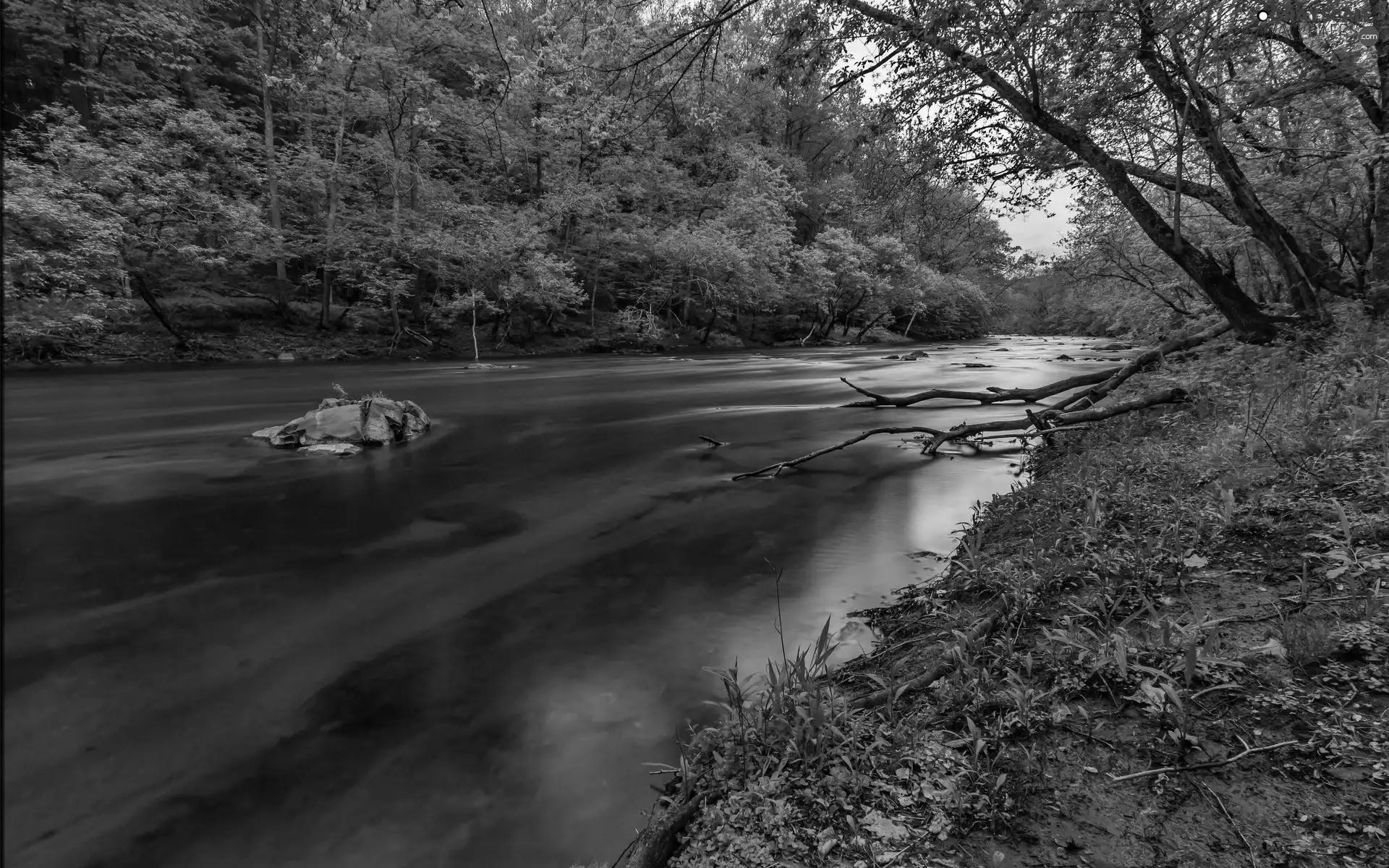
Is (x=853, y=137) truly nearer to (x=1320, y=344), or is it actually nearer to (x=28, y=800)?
(x=1320, y=344)

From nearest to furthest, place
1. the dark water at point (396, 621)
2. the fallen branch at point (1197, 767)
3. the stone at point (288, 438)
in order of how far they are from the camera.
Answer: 1. the fallen branch at point (1197, 767)
2. the dark water at point (396, 621)
3. the stone at point (288, 438)

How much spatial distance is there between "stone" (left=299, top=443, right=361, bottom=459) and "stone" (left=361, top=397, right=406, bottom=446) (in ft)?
1.01

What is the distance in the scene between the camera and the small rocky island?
9.66 m

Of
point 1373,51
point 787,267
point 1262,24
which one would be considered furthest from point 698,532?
point 787,267

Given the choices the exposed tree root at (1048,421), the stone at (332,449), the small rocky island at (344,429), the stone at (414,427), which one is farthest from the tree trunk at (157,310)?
the exposed tree root at (1048,421)

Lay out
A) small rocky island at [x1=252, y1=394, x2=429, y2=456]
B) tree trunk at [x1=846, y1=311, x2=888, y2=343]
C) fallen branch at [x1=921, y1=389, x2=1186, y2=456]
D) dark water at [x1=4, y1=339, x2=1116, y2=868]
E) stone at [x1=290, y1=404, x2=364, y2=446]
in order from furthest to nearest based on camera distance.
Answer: tree trunk at [x1=846, y1=311, x2=888, y2=343] → stone at [x1=290, y1=404, x2=364, y2=446] → small rocky island at [x1=252, y1=394, x2=429, y2=456] → fallen branch at [x1=921, y1=389, x2=1186, y2=456] → dark water at [x1=4, y1=339, x2=1116, y2=868]

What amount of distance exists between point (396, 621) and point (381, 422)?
6337 mm

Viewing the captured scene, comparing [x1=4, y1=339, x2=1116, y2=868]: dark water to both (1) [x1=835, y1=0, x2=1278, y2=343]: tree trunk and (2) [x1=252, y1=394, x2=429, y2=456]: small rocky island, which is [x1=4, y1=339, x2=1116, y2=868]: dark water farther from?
(1) [x1=835, y1=0, x2=1278, y2=343]: tree trunk

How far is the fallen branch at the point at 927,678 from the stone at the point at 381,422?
9174 millimetres

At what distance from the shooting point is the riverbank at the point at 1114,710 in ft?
7.32

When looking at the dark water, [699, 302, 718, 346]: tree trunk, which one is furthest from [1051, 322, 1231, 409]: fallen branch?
[699, 302, 718, 346]: tree trunk

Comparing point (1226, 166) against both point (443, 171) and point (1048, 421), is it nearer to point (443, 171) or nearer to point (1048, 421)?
point (1048, 421)

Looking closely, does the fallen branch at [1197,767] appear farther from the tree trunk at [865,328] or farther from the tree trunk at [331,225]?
the tree trunk at [865,328]

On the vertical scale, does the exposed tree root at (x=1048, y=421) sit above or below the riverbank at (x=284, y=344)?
below
